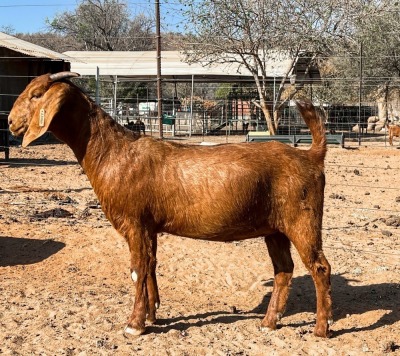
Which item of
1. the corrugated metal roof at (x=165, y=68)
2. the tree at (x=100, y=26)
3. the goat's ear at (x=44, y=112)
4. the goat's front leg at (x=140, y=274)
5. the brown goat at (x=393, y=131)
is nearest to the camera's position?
the goat's ear at (x=44, y=112)

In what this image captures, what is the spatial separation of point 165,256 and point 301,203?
9.59 ft

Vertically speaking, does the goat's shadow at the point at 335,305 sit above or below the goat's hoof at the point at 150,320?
below

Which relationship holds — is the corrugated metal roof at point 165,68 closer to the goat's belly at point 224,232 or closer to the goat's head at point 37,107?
the goat's belly at point 224,232

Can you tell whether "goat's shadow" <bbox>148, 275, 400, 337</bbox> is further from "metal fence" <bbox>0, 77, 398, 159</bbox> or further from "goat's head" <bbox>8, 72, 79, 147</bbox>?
"metal fence" <bbox>0, 77, 398, 159</bbox>

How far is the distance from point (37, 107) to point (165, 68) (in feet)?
83.9

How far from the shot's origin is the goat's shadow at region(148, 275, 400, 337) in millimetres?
5359

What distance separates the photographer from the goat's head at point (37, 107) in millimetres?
4883

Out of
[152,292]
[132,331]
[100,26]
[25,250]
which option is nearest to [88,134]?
[152,292]

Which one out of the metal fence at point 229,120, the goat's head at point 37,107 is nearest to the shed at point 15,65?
the metal fence at point 229,120

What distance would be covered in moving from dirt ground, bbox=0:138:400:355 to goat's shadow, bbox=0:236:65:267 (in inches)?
0.5

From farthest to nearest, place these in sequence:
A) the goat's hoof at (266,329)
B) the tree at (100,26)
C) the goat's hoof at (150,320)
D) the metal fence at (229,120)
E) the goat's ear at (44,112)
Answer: the tree at (100,26) < the metal fence at (229,120) < the goat's hoof at (150,320) < the goat's hoof at (266,329) < the goat's ear at (44,112)

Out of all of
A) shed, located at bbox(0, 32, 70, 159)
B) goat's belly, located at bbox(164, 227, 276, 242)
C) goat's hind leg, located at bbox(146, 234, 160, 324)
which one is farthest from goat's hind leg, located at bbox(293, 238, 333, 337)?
shed, located at bbox(0, 32, 70, 159)

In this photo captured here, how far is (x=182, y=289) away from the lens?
651 centimetres

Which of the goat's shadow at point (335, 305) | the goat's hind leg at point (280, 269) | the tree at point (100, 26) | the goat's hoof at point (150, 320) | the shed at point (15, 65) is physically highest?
the tree at point (100, 26)
